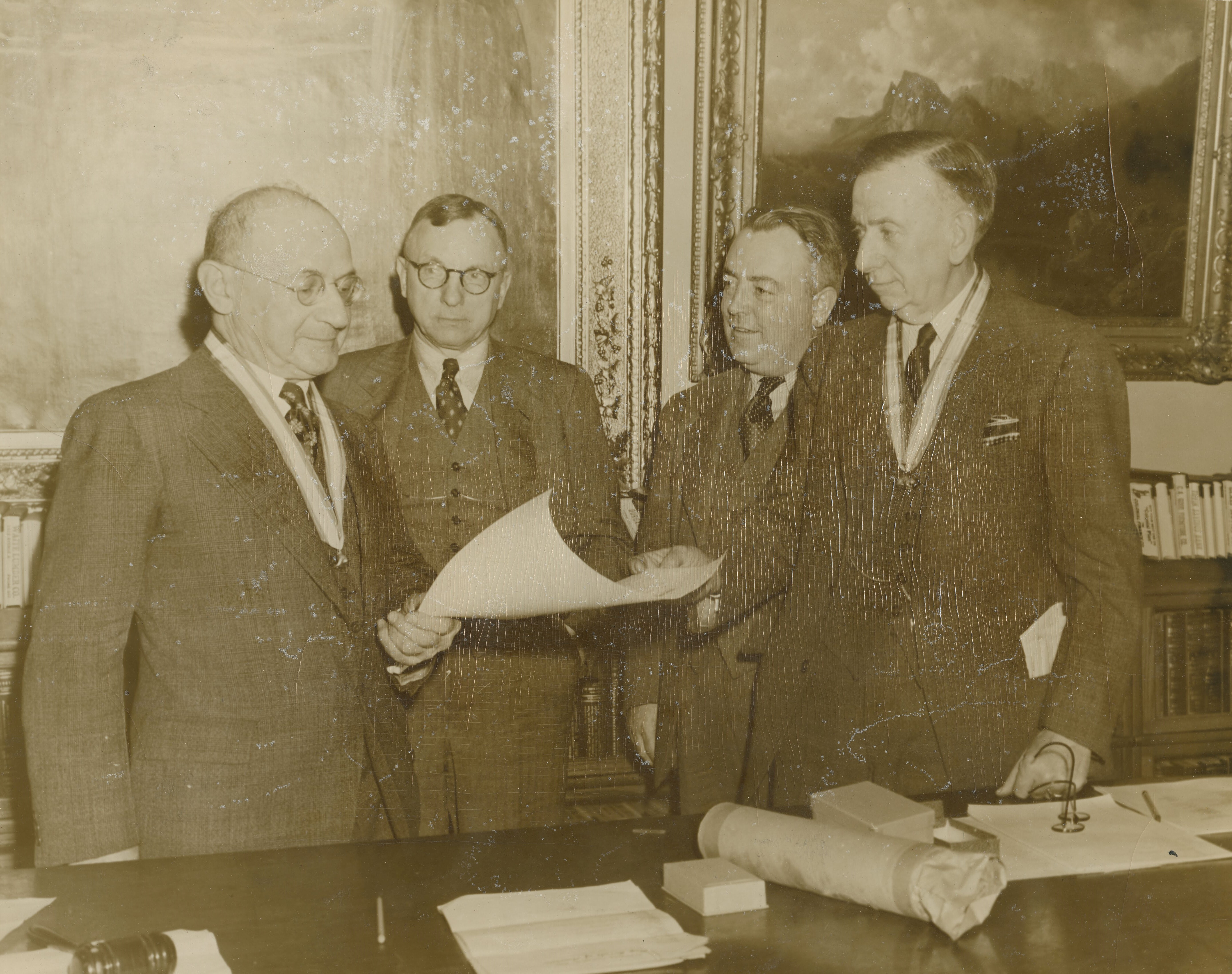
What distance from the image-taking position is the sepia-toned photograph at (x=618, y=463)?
5.67ft

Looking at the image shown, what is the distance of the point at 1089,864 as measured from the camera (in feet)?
5.20

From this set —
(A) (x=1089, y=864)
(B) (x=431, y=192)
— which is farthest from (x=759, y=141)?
(A) (x=1089, y=864)

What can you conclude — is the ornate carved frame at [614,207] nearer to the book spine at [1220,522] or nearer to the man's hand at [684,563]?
the man's hand at [684,563]

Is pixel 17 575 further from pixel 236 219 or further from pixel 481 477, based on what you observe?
pixel 481 477

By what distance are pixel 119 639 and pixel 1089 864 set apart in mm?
1689

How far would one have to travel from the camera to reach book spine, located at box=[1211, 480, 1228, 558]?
2654 mm

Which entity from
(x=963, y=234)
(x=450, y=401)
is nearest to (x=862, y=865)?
(x=450, y=401)

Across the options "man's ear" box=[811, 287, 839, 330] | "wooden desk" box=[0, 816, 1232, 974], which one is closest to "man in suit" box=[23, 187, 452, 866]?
"wooden desk" box=[0, 816, 1232, 974]

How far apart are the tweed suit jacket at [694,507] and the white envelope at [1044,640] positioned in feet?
1.93

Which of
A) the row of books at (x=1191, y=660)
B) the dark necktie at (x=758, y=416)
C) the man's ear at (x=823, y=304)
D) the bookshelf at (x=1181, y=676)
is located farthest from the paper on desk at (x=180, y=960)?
the row of books at (x=1191, y=660)

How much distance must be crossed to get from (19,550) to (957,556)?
193 centimetres

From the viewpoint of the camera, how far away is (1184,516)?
8.57 ft

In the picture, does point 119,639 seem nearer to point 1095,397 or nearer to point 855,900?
point 855,900

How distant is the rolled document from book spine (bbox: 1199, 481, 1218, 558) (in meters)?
1.55
